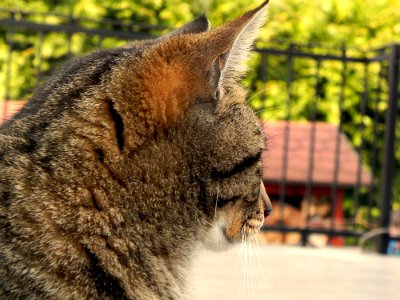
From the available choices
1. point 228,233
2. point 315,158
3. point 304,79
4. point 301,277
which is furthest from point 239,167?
point 304,79

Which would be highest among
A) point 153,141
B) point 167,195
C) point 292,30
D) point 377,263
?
point 292,30

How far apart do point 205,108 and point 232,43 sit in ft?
0.66

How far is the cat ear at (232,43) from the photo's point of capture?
2.02m

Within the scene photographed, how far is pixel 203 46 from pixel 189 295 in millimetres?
680

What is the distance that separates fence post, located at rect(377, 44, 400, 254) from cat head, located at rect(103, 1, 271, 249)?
418cm

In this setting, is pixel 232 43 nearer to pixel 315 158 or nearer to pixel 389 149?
pixel 389 149

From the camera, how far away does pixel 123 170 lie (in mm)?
2070

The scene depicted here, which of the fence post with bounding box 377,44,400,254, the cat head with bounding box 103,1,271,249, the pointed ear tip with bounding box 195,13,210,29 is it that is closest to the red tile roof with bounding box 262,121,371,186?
the fence post with bounding box 377,44,400,254

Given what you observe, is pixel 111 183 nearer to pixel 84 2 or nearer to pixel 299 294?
pixel 299 294

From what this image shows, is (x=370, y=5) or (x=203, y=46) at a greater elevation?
(x=370, y=5)

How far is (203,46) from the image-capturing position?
2.07 meters

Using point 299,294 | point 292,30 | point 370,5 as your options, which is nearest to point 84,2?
point 292,30

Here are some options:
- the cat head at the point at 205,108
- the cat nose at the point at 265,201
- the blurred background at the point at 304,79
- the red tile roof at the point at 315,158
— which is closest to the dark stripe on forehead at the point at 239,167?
the cat head at the point at 205,108

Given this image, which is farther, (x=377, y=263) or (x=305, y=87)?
(x=305, y=87)
